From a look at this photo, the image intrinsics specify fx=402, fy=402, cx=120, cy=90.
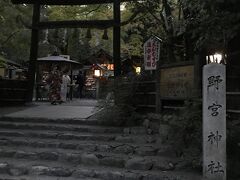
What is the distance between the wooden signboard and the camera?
10781 mm

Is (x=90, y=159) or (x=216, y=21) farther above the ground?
(x=216, y=21)

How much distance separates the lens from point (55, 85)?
64.9 feet

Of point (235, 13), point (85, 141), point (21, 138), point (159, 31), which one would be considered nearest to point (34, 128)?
point (21, 138)

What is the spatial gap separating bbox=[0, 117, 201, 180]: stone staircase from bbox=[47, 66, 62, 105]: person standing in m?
6.93

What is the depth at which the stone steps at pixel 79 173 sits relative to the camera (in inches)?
333

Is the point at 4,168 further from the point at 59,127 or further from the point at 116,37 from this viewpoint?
the point at 116,37

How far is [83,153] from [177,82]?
11.3 ft

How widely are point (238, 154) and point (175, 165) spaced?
1400 mm

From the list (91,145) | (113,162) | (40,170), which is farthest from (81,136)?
(40,170)

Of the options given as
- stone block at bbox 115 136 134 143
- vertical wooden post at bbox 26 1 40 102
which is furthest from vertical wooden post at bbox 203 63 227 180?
vertical wooden post at bbox 26 1 40 102

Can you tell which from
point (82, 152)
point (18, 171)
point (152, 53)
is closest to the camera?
point (18, 171)

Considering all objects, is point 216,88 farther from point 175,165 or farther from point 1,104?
point 1,104

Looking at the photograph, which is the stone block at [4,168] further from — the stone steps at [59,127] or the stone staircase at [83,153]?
the stone steps at [59,127]

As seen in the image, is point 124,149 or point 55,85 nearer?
point 124,149
